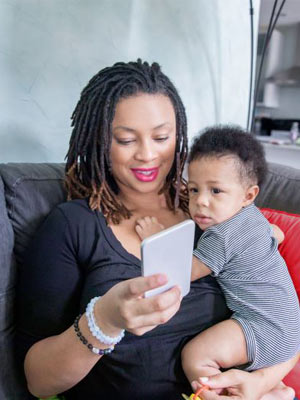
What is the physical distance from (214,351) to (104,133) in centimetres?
53

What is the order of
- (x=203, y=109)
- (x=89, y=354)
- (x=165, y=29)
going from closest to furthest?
(x=89, y=354) → (x=165, y=29) → (x=203, y=109)

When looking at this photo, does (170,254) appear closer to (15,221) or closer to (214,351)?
(214,351)

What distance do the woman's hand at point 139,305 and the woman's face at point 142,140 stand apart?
373 mm

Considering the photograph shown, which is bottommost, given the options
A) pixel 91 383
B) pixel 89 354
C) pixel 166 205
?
pixel 91 383

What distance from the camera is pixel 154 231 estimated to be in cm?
94

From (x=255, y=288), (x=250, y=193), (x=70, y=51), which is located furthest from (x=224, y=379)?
(x=70, y=51)

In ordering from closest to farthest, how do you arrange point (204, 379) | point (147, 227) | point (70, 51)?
point (204, 379)
point (147, 227)
point (70, 51)

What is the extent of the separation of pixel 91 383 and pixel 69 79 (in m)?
0.88

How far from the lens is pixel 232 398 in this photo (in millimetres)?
740

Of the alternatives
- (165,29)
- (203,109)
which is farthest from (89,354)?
(203,109)

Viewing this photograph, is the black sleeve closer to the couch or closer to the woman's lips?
the couch

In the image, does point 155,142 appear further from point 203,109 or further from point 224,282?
point 203,109

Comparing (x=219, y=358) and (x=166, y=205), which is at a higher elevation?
(x=166, y=205)

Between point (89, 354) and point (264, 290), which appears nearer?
point (89, 354)
